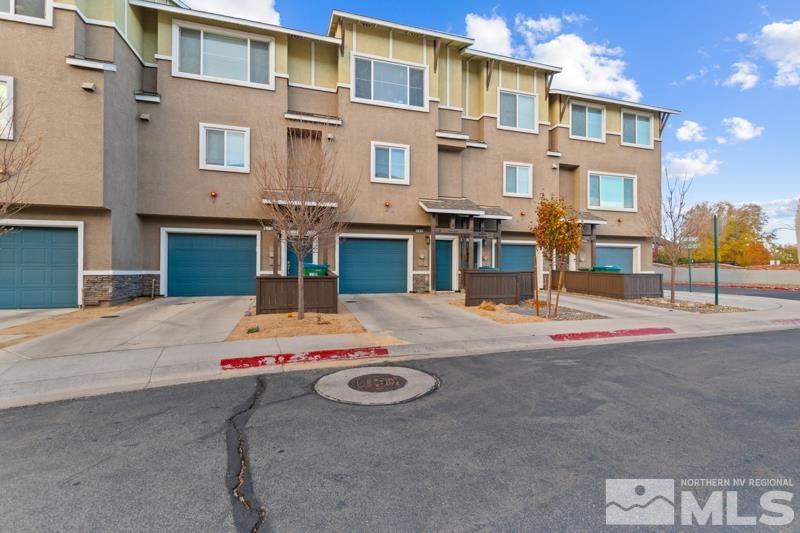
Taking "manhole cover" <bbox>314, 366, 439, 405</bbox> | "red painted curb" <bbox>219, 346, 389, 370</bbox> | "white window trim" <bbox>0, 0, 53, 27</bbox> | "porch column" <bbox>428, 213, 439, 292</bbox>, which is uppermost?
"white window trim" <bbox>0, 0, 53, 27</bbox>

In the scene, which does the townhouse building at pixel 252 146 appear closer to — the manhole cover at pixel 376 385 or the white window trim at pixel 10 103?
the white window trim at pixel 10 103

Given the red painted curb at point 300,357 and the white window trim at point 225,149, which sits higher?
the white window trim at point 225,149

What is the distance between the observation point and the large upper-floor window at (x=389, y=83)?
616 inches

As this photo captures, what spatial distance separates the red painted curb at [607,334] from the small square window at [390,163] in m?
9.87

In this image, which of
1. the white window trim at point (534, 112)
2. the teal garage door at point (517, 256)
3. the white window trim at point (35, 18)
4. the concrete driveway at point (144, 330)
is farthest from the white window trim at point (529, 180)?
the white window trim at point (35, 18)

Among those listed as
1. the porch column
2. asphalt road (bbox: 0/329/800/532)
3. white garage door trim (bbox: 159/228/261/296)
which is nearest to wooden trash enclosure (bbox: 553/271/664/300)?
the porch column

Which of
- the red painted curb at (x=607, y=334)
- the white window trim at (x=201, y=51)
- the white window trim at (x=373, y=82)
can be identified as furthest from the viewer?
the white window trim at (x=373, y=82)

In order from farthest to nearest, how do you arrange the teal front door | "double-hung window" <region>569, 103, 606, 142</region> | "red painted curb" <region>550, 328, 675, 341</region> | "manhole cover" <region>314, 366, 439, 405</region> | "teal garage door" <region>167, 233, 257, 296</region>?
"double-hung window" <region>569, 103, 606, 142</region>
the teal front door
"teal garage door" <region>167, 233, 257, 296</region>
"red painted curb" <region>550, 328, 675, 341</region>
"manhole cover" <region>314, 366, 439, 405</region>

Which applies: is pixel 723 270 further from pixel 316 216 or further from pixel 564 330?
pixel 316 216

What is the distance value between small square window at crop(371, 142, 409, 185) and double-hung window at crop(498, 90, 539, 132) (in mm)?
5733

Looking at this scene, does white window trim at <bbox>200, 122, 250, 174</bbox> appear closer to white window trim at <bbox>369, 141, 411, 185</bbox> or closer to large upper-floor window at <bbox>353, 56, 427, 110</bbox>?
large upper-floor window at <bbox>353, 56, 427, 110</bbox>

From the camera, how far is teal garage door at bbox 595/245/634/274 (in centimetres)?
2050

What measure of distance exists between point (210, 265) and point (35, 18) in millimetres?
8728

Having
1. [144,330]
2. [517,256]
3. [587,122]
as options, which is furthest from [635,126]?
[144,330]
